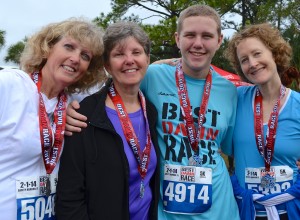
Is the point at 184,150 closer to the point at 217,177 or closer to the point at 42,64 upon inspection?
the point at 217,177

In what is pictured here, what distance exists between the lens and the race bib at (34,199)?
7.16 feet

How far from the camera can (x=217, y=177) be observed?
2.71m

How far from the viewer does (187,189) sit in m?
2.63

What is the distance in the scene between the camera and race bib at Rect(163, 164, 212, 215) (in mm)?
2586

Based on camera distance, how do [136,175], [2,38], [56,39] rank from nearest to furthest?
[136,175], [56,39], [2,38]

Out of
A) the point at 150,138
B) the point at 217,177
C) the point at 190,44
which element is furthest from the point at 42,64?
the point at 217,177

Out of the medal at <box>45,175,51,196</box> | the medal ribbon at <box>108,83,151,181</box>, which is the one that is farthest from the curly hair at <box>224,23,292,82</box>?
the medal at <box>45,175,51,196</box>

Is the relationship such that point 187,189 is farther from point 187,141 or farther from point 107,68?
point 107,68

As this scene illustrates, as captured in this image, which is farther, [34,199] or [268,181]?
[268,181]

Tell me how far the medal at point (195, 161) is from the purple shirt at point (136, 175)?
0.93 feet

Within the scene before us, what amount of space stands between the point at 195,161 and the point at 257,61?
0.97 metres

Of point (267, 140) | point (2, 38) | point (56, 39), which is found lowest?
point (267, 140)

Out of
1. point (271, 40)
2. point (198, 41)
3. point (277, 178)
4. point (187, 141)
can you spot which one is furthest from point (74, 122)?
point (271, 40)

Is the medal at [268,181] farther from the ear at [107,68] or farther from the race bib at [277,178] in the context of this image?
the ear at [107,68]
